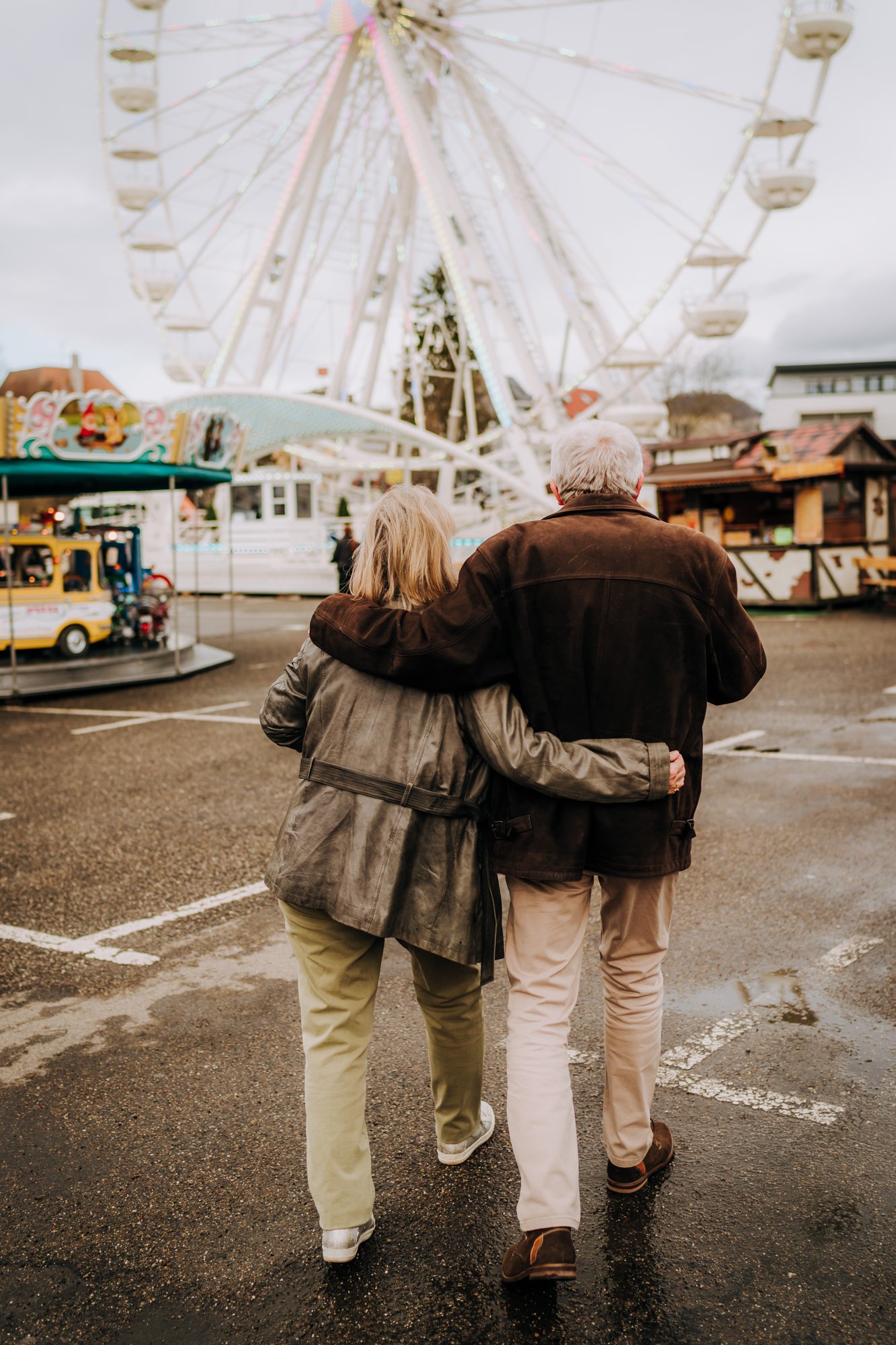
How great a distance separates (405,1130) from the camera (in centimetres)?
310

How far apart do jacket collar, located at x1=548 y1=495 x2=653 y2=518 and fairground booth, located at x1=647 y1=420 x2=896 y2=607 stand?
704 inches

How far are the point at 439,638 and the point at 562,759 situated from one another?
14.3 inches

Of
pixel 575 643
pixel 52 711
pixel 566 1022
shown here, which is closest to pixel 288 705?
pixel 575 643

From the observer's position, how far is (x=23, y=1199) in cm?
282

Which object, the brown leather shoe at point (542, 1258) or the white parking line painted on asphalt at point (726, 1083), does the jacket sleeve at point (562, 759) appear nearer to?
the brown leather shoe at point (542, 1258)

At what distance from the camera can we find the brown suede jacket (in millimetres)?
2447

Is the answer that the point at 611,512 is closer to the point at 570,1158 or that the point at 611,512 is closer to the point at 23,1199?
the point at 570,1158

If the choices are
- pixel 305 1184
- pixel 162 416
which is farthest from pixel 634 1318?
pixel 162 416

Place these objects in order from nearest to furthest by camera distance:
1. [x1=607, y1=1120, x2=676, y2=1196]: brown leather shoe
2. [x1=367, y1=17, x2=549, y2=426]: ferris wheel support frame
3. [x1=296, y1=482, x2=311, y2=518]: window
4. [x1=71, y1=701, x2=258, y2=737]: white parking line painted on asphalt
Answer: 1. [x1=607, y1=1120, x2=676, y2=1196]: brown leather shoe
2. [x1=71, y1=701, x2=258, y2=737]: white parking line painted on asphalt
3. [x1=367, y1=17, x2=549, y2=426]: ferris wheel support frame
4. [x1=296, y1=482, x2=311, y2=518]: window

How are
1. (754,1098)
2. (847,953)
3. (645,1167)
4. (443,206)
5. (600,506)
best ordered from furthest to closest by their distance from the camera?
(443,206)
(847,953)
(754,1098)
(645,1167)
(600,506)

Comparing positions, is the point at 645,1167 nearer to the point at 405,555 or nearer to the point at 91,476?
the point at 405,555

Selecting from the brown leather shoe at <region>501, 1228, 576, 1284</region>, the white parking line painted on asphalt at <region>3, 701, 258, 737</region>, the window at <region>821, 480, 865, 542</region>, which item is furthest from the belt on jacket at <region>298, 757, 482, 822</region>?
the window at <region>821, 480, 865, 542</region>

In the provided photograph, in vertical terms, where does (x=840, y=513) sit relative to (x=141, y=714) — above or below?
above

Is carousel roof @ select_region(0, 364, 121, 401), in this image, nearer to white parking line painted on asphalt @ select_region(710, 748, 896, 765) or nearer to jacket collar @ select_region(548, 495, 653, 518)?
white parking line painted on asphalt @ select_region(710, 748, 896, 765)
